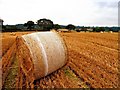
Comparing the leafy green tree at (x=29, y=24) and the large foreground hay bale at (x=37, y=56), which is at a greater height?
the leafy green tree at (x=29, y=24)

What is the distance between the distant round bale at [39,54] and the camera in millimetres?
5793

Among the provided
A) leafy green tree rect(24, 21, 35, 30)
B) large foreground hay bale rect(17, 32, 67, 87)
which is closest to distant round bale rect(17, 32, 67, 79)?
large foreground hay bale rect(17, 32, 67, 87)

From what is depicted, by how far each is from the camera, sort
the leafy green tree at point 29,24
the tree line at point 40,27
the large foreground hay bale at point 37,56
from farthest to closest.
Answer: the leafy green tree at point 29,24 < the tree line at point 40,27 < the large foreground hay bale at point 37,56

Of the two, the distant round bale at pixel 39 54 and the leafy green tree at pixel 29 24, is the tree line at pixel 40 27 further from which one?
the distant round bale at pixel 39 54

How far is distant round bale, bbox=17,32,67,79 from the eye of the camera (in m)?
5.79

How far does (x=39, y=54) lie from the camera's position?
589cm

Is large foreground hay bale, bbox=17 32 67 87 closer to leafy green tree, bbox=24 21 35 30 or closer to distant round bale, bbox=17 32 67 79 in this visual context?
distant round bale, bbox=17 32 67 79

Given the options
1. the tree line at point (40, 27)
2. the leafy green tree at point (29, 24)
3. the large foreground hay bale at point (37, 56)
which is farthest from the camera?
the leafy green tree at point (29, 24)

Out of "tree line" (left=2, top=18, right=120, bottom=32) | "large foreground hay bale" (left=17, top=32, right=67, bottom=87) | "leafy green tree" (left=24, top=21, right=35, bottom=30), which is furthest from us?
"leafy green tree" (left=24, top=21, right=35, bottom=30)

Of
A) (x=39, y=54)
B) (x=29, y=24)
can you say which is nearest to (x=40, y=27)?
(x=29, y=24)

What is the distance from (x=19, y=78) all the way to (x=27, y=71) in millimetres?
431

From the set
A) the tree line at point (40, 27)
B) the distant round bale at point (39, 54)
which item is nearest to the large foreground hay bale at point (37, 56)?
the distant round bale at point (39, 54)

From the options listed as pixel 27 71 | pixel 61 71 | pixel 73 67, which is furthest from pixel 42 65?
pixel 73 67

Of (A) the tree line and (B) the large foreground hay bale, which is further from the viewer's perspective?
(A) the tree line
